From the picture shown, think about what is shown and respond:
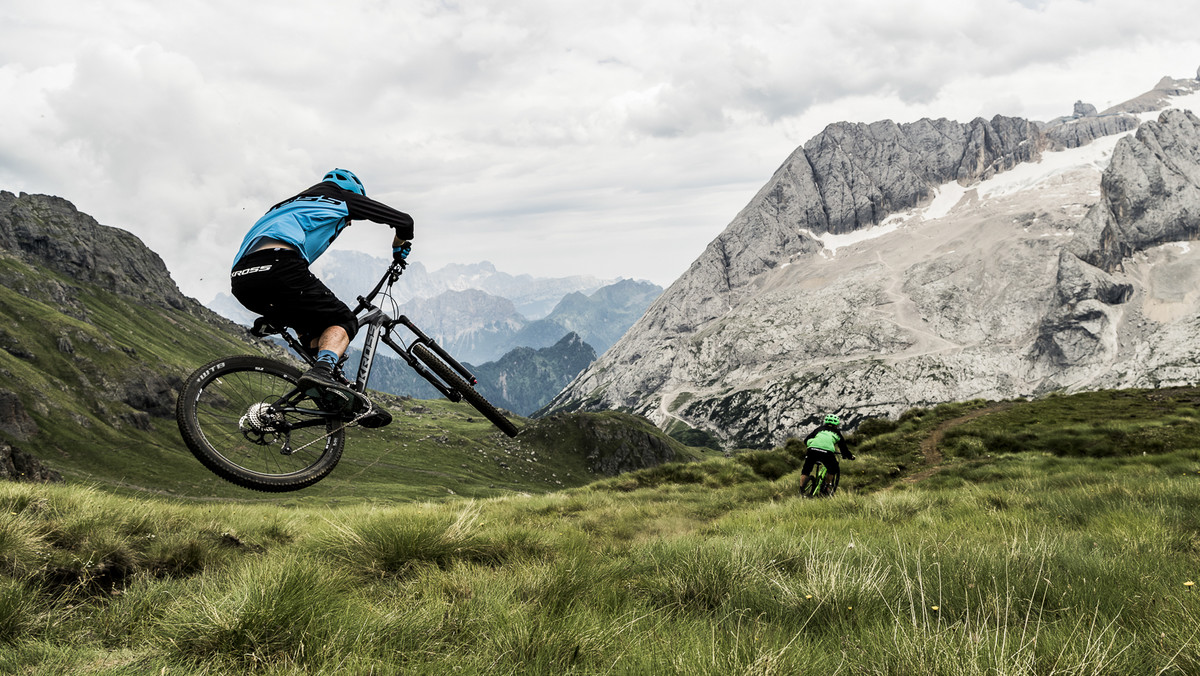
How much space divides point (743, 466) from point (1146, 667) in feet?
89.8

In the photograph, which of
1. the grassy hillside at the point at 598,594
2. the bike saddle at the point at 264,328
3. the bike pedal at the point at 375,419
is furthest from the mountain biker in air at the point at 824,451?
the bike saddle at the point at 264,328

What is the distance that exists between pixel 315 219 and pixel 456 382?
10.9 feet

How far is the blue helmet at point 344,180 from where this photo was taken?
9.04 m

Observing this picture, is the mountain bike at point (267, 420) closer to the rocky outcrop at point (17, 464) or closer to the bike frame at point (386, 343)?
the bike frame at point (386, 343)

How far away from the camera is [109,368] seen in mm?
184625

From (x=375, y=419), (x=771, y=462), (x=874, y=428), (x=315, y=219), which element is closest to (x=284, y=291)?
(x=315, y=219)

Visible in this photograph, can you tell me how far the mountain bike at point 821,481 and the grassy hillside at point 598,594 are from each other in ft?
25.6

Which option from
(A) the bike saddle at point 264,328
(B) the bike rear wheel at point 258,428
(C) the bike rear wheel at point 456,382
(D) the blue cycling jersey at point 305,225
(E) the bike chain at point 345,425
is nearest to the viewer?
(B) the bike rear wheel at point 258,428

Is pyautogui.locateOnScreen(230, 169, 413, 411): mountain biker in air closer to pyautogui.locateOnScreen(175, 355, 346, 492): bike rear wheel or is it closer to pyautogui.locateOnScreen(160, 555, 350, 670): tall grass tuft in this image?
pyautogui.locateOnScreen(175, 355, 346, 492): bike rear wheel

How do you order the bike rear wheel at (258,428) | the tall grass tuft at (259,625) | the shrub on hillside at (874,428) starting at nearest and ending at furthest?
1. the tall grass tuft at (259,625)
2. the bike rear wheel at (258,428)
3. the shrub on hillside at (874,428)

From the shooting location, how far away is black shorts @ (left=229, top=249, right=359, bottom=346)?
7.57m

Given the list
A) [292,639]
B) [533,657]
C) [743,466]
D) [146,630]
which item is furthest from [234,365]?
[743,466]

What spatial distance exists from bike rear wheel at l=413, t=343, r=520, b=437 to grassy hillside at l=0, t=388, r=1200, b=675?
5.51 feet

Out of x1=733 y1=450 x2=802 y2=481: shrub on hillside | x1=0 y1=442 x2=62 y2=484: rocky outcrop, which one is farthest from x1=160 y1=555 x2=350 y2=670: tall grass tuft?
x1=0 y1=442 x2=62 y2=484: rocky outcrop
